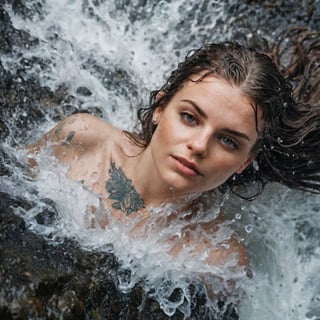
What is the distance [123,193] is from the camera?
3023 mm

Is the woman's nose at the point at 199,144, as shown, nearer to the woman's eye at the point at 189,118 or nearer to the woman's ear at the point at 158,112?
the woman's eye at the point at 189,118

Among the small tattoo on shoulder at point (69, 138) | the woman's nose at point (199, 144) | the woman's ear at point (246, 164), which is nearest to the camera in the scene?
the woman's nose at point (199, 144)

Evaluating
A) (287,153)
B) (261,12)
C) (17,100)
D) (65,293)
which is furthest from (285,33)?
(65,293)

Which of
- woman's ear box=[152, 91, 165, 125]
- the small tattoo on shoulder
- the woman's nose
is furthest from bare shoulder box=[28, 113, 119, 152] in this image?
the woman's nose

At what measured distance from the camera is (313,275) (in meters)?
3.23

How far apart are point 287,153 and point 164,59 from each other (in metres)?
1.35

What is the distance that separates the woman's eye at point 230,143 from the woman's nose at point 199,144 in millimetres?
91

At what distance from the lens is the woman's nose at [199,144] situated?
259cm

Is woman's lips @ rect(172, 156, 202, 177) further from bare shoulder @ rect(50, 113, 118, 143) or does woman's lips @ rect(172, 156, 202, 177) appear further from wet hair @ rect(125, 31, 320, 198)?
bare shoulder @ rect(50, 113, 118, 143)

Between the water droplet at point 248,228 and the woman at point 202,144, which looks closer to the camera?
the woman at point 202,144

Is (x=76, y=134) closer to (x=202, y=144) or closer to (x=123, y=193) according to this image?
(x=123, y=193)

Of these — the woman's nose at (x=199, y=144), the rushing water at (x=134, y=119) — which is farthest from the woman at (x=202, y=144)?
the rushing water at (x=134, y=119)

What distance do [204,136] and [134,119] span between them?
4.13 feet

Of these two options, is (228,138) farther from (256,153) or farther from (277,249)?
(277,249)
